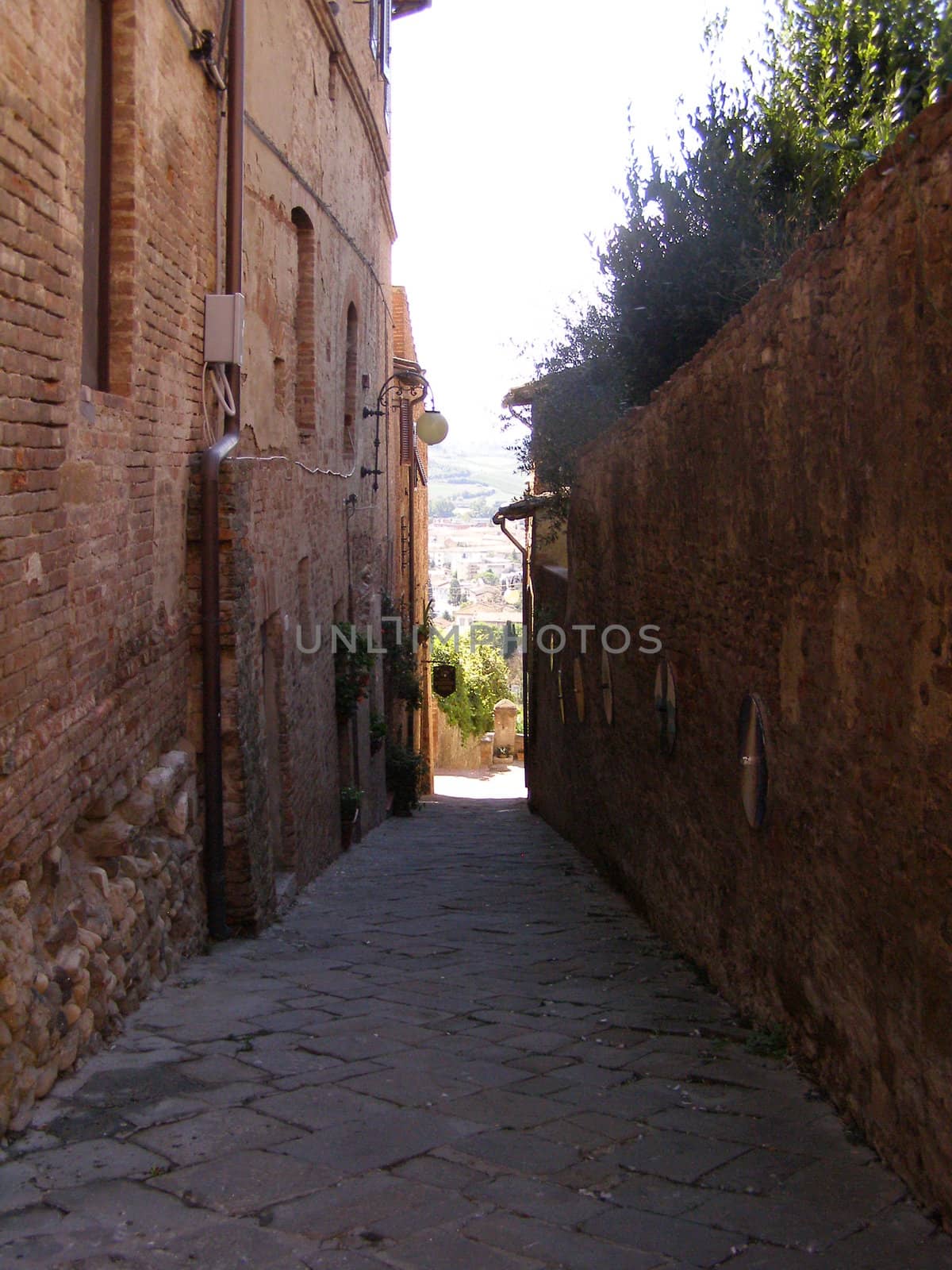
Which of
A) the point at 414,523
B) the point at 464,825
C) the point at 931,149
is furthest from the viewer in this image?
the point at 414,523

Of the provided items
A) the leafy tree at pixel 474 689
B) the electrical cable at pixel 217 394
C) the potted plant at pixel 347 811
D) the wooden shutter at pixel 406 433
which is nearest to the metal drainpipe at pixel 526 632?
the wooden shutter at pixel 406 433

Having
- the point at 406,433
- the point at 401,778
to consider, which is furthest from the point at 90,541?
the point at 406,433

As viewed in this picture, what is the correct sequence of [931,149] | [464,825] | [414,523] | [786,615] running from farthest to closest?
1. [414,523]
2. [464,825]
3. [786,615]
4. [931,149]

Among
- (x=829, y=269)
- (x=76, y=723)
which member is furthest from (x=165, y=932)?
(x=829, y=269)

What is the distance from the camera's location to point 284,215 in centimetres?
830

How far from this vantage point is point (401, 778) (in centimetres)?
1573

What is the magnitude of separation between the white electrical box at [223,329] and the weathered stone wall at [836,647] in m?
2.14

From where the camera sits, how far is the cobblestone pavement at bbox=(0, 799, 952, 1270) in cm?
283

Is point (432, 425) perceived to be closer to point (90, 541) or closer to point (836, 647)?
point (90, 541)

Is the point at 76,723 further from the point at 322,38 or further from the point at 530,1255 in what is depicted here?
the point at 322,38

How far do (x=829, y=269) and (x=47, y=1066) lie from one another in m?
3.27

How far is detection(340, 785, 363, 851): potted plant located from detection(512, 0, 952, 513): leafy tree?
4242 millimetres

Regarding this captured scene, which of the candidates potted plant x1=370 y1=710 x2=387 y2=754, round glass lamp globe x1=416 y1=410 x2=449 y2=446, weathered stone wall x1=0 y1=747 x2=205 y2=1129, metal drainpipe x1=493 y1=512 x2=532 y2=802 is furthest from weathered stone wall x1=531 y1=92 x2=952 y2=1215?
metal drainpipe x1=493 y1=512 x2=532 y2=802

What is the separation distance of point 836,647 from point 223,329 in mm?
3587
